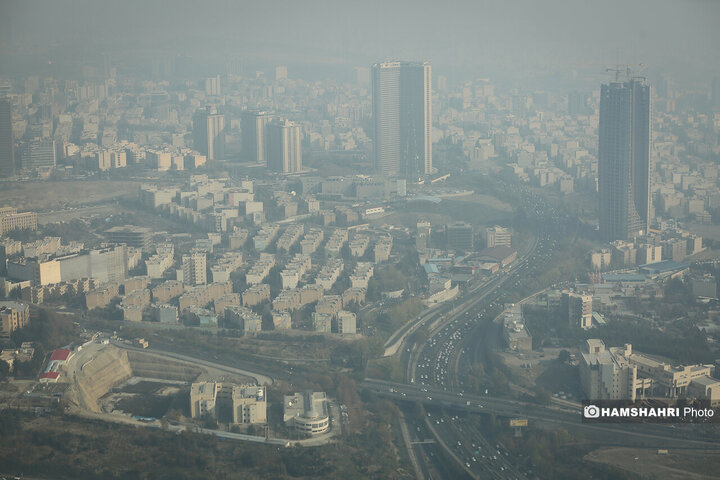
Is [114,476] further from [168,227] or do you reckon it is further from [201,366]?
[168,227]

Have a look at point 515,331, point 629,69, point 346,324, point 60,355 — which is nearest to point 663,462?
point 515,331

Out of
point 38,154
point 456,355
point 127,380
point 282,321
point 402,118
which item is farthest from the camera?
point 402,118

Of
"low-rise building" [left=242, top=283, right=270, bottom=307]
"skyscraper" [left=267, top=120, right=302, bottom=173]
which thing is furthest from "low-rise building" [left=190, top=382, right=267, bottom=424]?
"skyscraper" [left=267, top=120, right=302, bottom=173]

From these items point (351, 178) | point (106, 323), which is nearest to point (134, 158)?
point (351, 178)

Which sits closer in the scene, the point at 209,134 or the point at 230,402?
the point at 230,402

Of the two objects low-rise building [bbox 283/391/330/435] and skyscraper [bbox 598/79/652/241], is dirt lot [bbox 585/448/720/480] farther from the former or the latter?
skyscraper [bbox 598/79/652/241]

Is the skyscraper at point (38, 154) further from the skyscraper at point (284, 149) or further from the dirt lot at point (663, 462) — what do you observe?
the dirt lot at point (663, 462)

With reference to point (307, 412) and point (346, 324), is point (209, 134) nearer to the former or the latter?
point (346, 324)
